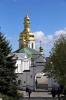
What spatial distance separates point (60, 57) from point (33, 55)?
112 feet

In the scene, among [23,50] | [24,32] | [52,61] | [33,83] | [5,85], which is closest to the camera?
[5,85]

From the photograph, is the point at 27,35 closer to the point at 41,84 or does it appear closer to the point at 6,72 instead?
the point at 41,84

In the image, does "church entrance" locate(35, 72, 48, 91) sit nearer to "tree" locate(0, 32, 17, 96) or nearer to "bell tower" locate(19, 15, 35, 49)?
"tree" locate(0, 32, 17, 96)

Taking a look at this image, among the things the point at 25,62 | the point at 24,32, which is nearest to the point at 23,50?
the point at 25,62

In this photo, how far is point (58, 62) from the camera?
896 inches

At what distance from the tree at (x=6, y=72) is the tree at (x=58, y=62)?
12.1 ft

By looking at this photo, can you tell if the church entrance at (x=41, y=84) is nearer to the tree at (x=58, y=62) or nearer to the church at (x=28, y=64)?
the church at (x=28, y=64)

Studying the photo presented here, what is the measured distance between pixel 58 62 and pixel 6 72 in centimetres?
479

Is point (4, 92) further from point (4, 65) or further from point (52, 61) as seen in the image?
point (52, 61)

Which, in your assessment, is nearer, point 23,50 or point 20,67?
point 20,67

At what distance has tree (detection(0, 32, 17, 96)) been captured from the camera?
21.1 metres

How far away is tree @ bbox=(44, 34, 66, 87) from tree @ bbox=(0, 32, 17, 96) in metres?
3.70

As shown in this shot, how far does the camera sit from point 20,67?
141ft

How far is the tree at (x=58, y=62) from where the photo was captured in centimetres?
2227
